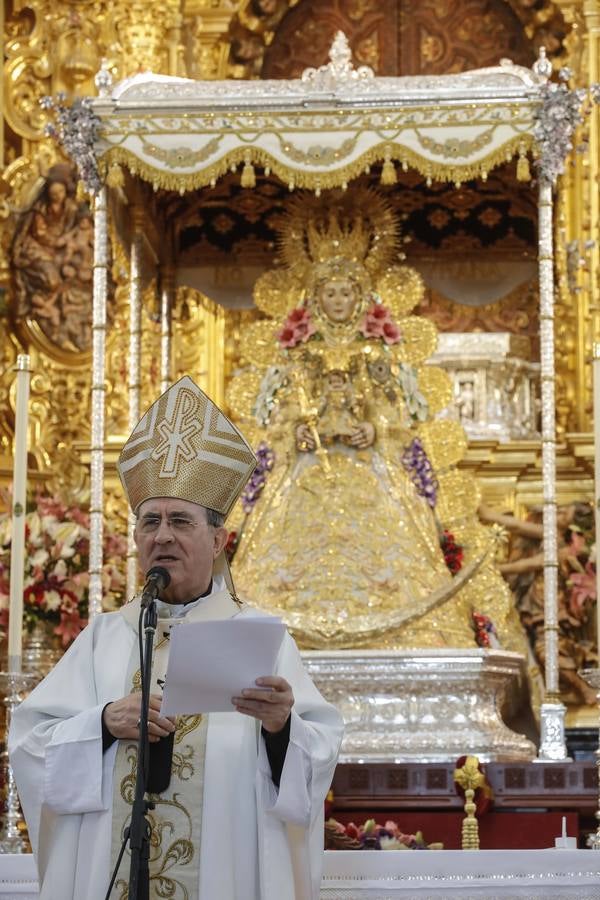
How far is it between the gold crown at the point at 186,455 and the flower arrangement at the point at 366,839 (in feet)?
4.89

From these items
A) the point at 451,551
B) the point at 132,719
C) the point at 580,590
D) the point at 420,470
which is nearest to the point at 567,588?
the point at 580,590

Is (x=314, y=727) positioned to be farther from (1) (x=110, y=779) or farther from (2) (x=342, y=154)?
(2) (x=342, y=154)

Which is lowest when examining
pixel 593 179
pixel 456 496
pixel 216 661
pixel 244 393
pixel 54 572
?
pixel 216 661

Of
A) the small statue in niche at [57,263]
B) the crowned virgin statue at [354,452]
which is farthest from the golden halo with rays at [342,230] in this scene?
the small statue in niche at [57,263]

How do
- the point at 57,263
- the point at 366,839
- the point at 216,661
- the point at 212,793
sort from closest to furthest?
the point at 216,661
the point at 212,793
the point at 366,839
the point at 57,263

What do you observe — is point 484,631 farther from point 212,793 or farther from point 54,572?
point 212,793

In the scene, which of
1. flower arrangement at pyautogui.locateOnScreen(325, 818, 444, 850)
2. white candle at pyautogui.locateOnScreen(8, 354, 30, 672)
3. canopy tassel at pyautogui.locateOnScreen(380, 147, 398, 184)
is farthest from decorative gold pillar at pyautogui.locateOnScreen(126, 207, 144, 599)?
flower arrangement at pyautogui.locateOnScreen(325, 818, 444, 850)

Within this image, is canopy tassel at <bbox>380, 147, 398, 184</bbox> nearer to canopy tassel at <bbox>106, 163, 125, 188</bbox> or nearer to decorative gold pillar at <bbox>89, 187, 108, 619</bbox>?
canopy tassel at <bbox>106, 163, 125, 188</bbox>

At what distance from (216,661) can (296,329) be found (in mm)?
4462

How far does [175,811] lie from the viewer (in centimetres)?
378

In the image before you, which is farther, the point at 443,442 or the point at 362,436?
the point at 443,442

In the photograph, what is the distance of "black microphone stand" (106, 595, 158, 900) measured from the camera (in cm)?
327

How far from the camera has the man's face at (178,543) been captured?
12.5 feet

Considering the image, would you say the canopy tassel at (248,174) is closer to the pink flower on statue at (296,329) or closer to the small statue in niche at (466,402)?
the pink flower on statue at (296,329)
